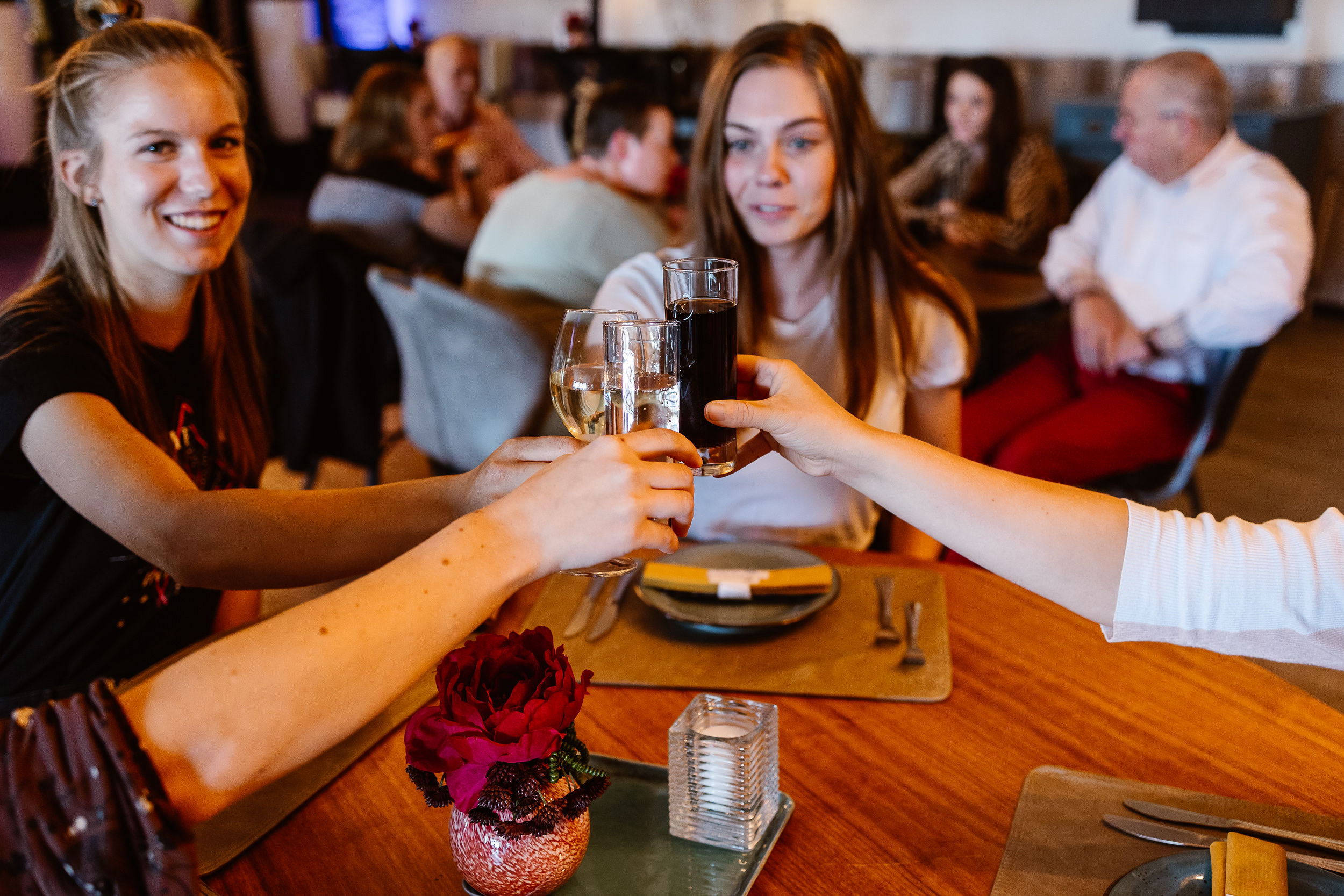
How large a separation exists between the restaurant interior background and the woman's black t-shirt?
17.2 inches

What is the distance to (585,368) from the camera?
102cm

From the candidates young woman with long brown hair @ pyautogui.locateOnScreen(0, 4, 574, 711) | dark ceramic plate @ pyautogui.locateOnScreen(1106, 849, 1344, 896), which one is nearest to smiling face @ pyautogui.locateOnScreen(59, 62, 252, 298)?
young woman with long brown hair @ pyautogui.locateOnScreen(0, 4, 574, 711)

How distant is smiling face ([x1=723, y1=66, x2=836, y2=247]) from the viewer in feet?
5.59

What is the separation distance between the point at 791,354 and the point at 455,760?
1205 mm

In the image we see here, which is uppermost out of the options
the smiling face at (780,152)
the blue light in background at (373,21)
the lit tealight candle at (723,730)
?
the blue light in background at (373,21)

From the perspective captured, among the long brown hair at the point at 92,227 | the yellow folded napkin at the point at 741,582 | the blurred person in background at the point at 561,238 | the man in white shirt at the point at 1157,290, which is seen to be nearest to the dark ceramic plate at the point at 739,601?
the yellow folded napkin at the point at 741,582

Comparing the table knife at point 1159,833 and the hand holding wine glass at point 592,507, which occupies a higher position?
the hand holding wine glass at point 592,507

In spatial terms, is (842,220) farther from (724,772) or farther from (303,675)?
(303,675)

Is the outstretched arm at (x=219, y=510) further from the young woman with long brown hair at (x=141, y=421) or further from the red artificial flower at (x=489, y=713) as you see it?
the red artificial flower at (x=489, y=713)

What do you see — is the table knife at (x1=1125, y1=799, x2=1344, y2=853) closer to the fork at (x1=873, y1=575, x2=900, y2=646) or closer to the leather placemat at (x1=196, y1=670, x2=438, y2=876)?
the fork at (x1=873, y1=575, x2=900, y2=646)

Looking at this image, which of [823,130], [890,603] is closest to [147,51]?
[823,130]

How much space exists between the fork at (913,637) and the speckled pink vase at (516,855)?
495mm

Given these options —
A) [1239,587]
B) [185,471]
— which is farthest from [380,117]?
[1239,587]

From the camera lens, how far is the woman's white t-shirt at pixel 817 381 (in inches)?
70.6
